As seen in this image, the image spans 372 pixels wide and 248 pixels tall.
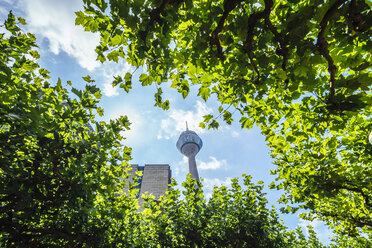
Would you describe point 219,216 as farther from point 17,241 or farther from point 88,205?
point 17,241

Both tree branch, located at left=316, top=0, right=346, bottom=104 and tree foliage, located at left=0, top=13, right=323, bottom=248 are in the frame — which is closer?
tree branch, located at left=316, top=0, right=346, bottom=104

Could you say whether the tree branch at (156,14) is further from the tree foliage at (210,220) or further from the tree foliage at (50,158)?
the tree foliage at (210,220)

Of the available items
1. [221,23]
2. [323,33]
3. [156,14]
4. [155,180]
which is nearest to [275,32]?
[323,33]

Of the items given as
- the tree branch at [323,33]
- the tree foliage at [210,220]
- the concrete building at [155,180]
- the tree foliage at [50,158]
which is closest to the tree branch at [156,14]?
the tree branch at [323,33]

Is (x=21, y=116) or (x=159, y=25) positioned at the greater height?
(x=159, y=25)

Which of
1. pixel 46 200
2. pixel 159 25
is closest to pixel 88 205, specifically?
pixel 46 200

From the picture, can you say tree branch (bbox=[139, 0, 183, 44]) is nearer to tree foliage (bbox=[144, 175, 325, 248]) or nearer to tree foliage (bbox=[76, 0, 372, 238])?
tree foliage (bbox=[76, 0, 372, 238])

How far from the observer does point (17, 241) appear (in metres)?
3.91

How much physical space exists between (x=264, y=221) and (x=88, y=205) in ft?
21.3

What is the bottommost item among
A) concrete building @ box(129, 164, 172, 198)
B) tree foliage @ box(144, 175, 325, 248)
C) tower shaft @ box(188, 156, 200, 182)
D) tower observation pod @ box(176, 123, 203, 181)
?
tree foliage @ box(144, 175, 325, 248)

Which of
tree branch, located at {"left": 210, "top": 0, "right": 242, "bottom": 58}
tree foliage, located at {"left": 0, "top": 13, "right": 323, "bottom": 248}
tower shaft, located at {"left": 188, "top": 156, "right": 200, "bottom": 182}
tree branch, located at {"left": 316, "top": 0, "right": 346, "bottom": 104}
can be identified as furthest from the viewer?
tower shaft, located at {"left": 188, "top": 156, "right": 200, "bottom": 182}

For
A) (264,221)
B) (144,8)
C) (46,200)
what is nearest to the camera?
(144,8)

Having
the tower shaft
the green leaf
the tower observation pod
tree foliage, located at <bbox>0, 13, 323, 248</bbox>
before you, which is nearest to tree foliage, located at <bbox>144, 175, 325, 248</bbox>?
tree foliage, located at <bbox>0, 13, 323, 248</bbox>

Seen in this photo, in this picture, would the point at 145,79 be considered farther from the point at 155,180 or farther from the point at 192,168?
the point at 192,168
